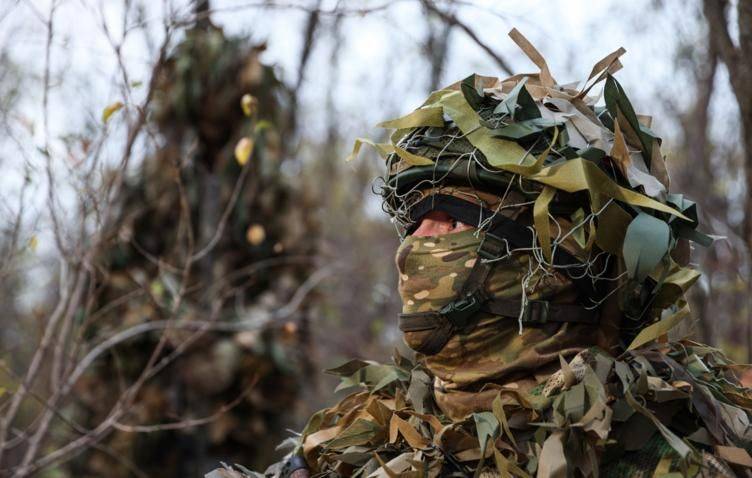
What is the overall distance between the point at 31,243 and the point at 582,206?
7.75ft

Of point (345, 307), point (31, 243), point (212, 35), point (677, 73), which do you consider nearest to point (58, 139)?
point (31, 243)

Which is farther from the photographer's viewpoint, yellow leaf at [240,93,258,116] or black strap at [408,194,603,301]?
yellow leaf at [240,93,258,116]

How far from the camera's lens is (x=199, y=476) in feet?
20.2

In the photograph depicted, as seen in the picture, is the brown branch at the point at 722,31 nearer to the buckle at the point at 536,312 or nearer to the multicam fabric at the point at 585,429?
the multicam fabric at the point at 585,429

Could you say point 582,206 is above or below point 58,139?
below

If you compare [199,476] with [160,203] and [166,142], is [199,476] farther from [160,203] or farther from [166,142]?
[166,142]

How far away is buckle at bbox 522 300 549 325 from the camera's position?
6.68 feet

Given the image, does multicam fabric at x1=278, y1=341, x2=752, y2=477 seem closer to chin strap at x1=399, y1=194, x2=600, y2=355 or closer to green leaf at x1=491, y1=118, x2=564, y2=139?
chin strap at x1=399, y1=194, x2=600, y2=355

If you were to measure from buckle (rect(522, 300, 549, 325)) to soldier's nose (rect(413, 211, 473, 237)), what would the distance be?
293mm

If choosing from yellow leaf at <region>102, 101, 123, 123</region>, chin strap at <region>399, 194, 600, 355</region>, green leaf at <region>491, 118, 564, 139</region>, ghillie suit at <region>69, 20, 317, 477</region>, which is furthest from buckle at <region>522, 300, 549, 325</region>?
ghillie suit at <region>69, 20, 317, 477</region>

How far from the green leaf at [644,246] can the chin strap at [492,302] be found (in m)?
0.16

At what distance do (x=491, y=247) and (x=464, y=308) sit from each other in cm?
18

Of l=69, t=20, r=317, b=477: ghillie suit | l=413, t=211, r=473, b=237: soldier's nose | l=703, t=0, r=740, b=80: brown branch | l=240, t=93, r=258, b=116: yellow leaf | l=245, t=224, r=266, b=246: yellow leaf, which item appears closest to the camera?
l=413, t=211, r=473, b=237: soldier's nose

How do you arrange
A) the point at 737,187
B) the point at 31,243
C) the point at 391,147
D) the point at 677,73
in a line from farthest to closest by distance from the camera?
1. the point at 737,187
2. the point at 677,73
3. the point at 31,243
4. the point at 391,147
